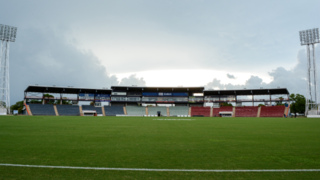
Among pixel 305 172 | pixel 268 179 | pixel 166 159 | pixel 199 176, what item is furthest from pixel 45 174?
pixel 305 172

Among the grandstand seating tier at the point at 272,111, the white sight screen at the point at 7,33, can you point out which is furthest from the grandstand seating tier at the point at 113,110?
the grandstand seating tier at the point at 272,111

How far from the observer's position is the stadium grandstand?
188 feet

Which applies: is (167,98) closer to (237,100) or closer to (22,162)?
(237,100)

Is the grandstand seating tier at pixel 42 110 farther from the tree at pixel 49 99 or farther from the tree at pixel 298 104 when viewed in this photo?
the tree at pixel 298 104

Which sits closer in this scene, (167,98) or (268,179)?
(268,179)

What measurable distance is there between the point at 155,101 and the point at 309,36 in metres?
48.5

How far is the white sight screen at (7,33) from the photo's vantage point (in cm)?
4462

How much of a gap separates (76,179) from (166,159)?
2310mm

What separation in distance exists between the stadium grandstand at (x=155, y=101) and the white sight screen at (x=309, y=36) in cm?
1968

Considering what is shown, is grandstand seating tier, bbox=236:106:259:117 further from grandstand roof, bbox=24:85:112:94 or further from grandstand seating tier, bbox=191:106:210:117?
grandstand roof, bbox=24:85:112:94

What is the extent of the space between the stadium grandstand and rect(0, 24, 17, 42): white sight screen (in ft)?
60.6

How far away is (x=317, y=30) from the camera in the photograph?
4362 cm

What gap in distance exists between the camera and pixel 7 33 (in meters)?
45.1

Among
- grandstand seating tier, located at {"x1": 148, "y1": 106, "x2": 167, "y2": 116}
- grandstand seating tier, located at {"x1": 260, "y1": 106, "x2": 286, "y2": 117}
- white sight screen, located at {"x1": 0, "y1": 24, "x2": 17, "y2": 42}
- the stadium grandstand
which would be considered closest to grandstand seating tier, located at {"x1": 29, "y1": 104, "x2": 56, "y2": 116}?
the stadium grandstand
